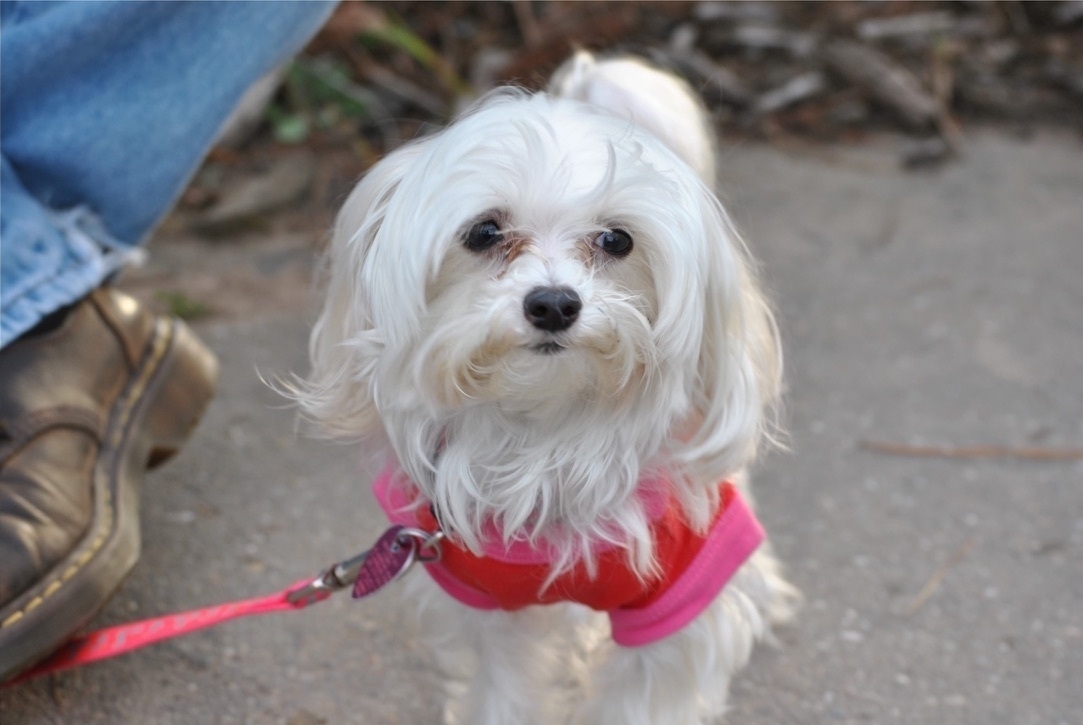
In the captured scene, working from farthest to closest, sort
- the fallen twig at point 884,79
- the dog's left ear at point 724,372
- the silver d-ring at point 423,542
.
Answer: the fallen twig at point 884,79 → the silver d-ring at point 423,542 → the dog's left ear at point 724,372

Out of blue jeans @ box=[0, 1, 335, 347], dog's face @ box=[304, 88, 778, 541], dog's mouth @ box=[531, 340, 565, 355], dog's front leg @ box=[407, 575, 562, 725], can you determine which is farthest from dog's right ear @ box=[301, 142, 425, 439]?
blue jeans @ box=[0, 1, 335, 347]

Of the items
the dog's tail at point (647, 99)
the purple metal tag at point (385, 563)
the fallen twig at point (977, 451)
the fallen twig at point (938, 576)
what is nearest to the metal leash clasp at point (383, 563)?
the purple metal tag at point (385, 563)

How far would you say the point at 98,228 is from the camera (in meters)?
2.32

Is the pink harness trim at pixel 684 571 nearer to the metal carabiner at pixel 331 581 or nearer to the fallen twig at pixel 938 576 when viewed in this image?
the metal carabiner at pixel 331 581

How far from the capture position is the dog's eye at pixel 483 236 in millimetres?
1594

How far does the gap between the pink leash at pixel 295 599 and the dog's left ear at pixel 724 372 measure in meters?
0.41

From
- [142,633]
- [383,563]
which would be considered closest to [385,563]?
[383,563]

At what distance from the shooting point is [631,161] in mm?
1563

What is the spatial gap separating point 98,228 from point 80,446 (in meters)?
0.48

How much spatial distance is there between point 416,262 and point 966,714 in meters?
1.20

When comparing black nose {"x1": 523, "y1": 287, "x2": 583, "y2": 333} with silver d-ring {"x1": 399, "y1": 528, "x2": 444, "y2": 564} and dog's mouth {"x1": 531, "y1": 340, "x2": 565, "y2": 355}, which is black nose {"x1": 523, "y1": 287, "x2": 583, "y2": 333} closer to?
dog's mouth {"x1": 531, "y1": 340, "x2": 565, "y2": 355}

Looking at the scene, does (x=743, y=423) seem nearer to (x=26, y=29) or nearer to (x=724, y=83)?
(x=26, y=29)

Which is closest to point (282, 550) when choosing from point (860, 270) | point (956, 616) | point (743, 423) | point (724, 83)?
point (743, 423)

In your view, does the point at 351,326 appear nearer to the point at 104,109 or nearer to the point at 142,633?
the point at 142,633
